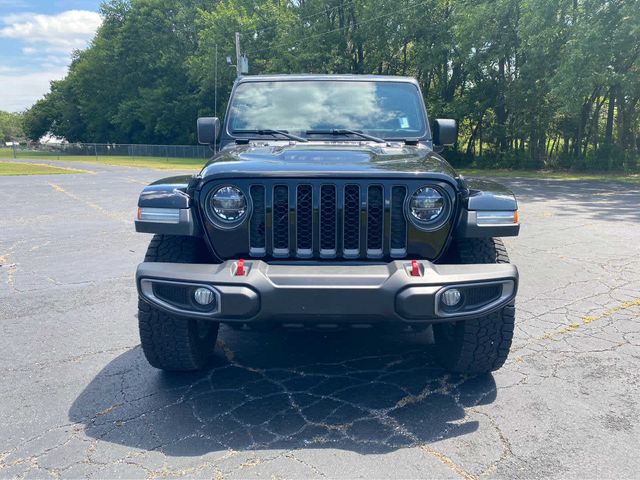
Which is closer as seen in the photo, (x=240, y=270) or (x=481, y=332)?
(x=240, y=270)

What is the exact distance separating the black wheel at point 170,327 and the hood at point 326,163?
0.46 m

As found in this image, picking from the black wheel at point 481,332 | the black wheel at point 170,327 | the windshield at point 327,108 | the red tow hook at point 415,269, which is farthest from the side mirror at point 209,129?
the red tow hook at point 415,269

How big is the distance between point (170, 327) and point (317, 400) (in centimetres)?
94

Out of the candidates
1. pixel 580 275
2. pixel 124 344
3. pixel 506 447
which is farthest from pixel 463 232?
pixel 580 275

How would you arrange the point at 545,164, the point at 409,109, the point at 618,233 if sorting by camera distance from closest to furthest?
the point at 409,109 < the point at 618,233 < the point at 545,164

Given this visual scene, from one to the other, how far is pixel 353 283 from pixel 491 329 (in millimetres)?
1056

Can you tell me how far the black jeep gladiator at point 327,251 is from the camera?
8.69 feet

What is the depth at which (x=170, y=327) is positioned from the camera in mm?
3184

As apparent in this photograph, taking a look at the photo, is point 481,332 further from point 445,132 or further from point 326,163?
point 445,132

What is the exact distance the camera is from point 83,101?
62812mm

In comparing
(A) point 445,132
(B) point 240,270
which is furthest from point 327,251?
(A) point 445,132

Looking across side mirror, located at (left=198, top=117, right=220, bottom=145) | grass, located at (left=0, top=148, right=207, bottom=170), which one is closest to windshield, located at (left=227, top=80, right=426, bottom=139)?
side mirror, located at (left=198, top=117, right=220, bottom=145)

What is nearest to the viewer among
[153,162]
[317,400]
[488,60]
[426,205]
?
[426,205]

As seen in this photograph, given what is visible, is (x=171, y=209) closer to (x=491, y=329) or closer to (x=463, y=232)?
(x=463, y=232)
